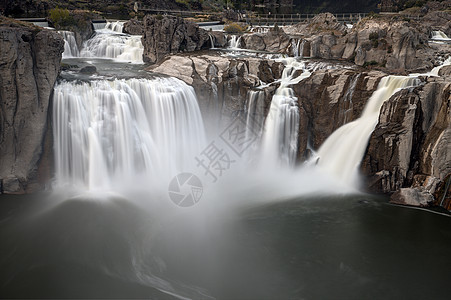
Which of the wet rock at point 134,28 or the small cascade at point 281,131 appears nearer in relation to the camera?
the small cascade at point 281,131

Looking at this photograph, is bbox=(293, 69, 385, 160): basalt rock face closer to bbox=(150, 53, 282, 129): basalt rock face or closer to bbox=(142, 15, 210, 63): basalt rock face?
bbox=(150, 53, 282, 129): basalt rock face

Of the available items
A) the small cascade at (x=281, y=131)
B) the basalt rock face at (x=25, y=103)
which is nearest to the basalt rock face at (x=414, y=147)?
the small cascade at (x=281, y=131)

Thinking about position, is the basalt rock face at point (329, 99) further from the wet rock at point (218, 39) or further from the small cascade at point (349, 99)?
the wet rock at point (218, 39)

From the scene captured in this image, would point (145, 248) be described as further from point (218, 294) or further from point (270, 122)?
point (270, 122)

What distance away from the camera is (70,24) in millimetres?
33875

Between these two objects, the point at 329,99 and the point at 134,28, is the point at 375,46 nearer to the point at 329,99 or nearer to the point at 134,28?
the point at 329,99

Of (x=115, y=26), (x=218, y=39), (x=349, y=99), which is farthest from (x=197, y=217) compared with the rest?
(x=115, y=26)

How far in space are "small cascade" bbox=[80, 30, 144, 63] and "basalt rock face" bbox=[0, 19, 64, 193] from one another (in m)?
13.0

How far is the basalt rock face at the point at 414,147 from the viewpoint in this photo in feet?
55.7

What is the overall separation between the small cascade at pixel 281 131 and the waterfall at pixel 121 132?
4376 millimetres

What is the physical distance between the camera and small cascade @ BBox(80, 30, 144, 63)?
3064 cm

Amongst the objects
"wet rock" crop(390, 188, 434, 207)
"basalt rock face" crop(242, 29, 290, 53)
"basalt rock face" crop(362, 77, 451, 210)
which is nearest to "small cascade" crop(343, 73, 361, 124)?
"basalt rock face" crop(362, 77, 451, 210)

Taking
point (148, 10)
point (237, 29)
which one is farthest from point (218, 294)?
point (148, 10)

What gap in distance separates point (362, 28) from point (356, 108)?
39.4ft
